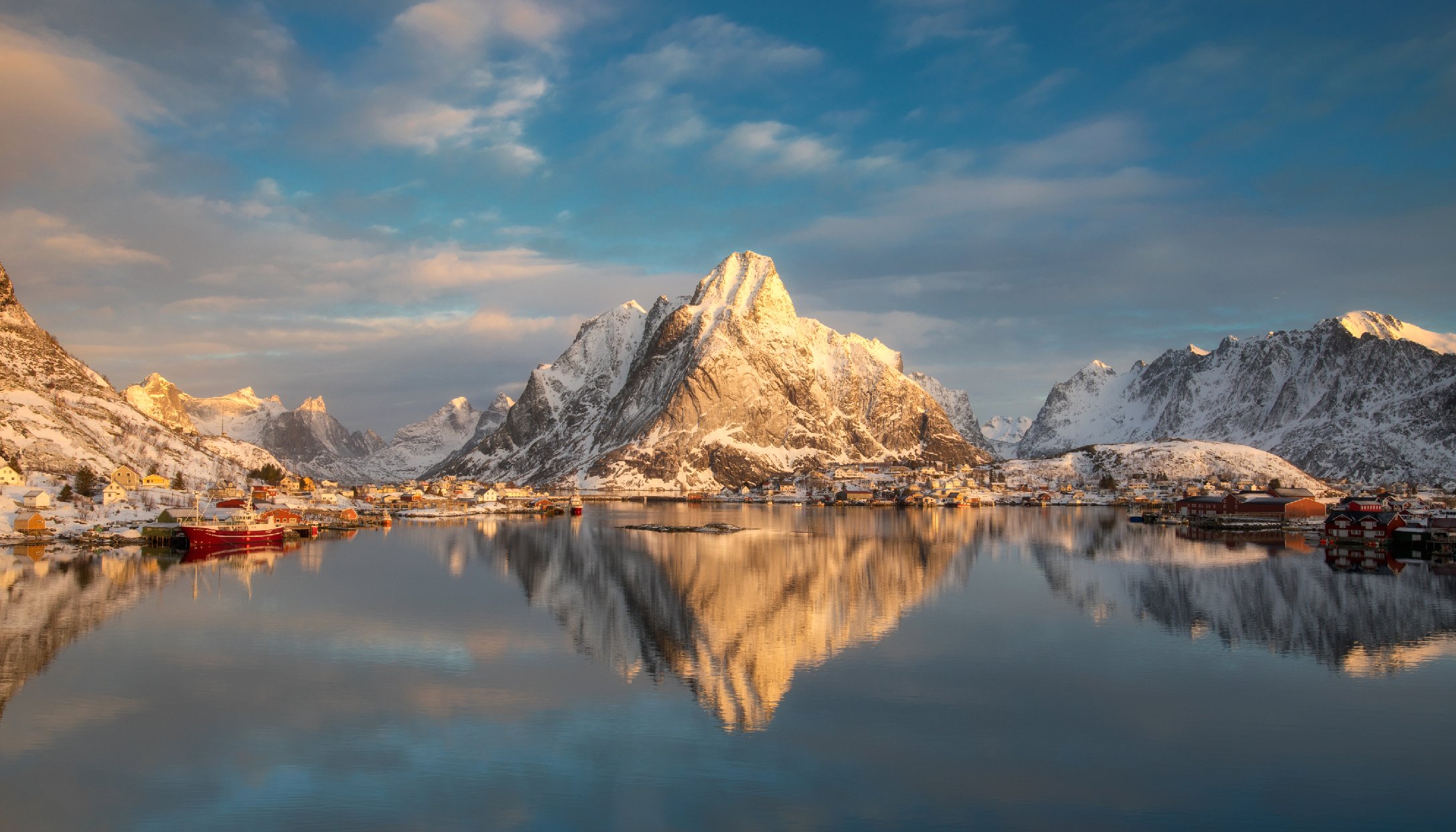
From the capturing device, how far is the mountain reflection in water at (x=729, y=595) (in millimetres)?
35000

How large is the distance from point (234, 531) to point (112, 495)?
86.9 feet

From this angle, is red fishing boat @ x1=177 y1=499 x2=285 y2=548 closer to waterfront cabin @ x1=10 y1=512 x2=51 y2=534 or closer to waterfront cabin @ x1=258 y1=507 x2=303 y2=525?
waterfront cabin @ x1=258 y1=507 x2=303 y2=525

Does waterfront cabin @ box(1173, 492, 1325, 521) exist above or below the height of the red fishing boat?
below

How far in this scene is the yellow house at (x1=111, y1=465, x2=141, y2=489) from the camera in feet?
382

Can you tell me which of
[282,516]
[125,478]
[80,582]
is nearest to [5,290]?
[125,478]

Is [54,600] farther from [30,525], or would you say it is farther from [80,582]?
[30,525]

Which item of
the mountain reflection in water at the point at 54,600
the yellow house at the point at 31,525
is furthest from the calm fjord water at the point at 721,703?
the yellow house at the point at 31,525

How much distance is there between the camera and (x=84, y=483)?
107750 millimetres

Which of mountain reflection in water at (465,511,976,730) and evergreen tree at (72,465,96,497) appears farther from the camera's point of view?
evergreen tree at (72,465,96,497)

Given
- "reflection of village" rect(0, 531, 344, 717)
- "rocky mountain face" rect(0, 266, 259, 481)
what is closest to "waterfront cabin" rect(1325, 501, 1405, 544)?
"reflection of village" rect(0, 531, 344, 717)

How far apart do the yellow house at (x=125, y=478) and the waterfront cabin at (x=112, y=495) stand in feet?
24.2

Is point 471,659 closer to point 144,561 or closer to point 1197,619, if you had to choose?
point 1197,619

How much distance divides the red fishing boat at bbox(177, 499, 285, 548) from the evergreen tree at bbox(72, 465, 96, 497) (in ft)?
63.0

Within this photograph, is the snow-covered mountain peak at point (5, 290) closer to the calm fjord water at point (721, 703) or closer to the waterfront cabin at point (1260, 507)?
the calm fjord water at point (721, 703)
